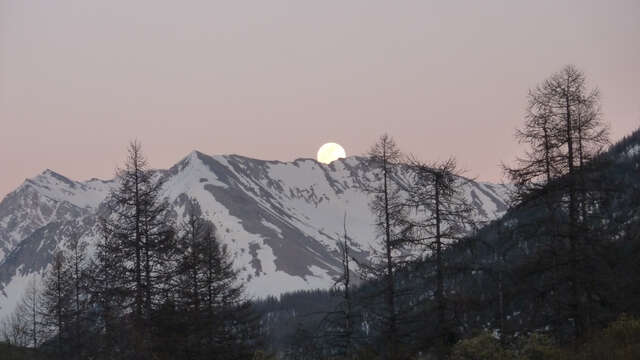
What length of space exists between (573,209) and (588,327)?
3.39 meters

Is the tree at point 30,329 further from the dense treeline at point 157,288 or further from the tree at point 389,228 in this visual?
the tree at point 389,228

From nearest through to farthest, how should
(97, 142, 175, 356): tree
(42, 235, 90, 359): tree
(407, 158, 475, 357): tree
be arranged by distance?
(407, 158, 475, 357): tree → (97, 142, 175, 356): tree → (42, 235, 90, 359): tree

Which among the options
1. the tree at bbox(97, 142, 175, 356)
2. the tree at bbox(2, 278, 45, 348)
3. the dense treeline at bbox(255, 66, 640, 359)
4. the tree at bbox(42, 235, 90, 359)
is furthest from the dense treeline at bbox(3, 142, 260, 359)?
the tree at bbox(2, 278, 45, 348)

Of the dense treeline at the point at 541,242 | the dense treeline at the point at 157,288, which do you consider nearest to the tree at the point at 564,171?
the dense treeline at the point at 541,242

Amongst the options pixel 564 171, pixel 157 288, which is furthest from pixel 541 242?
pixel 157 288

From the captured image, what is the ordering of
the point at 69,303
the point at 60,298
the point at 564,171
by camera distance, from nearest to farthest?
the point at 564,171 → the point at 60,298 → the point at 69,303

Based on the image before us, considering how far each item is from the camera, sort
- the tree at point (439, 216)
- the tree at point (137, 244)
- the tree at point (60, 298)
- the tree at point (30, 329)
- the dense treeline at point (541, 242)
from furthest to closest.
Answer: the tree at point (30, 329) < the tree at point (60, 298) < the tree at point (137, 244) < the tree at point (439, 216) < the dense treeline at point (541, 242)

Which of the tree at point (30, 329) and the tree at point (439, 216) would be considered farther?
the tree at point (30, 329)

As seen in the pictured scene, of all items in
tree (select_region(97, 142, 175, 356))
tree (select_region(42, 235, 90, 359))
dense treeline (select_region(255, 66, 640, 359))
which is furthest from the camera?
tree (select_region(42, 235, 90, 359))

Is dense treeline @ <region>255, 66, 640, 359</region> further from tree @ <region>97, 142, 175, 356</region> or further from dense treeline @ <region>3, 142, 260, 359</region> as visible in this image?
tree @ <region>97, 142, 175, 356</region>

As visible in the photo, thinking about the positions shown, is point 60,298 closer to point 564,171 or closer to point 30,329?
point 30,329

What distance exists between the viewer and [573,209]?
21.8 m

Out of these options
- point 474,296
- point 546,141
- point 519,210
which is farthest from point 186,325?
point 546,141

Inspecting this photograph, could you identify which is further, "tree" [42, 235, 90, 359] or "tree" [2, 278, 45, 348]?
"tree" [2, 278, 45, 348]
